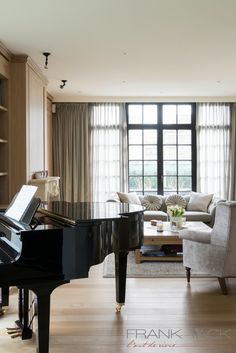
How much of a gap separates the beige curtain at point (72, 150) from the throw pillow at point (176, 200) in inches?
68.9

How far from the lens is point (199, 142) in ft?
26.6

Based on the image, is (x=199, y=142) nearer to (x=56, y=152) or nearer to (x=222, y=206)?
(x=56, y=152)

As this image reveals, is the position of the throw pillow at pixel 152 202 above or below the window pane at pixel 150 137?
below

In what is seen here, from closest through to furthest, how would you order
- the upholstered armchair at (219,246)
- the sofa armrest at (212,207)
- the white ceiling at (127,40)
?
the white ceiling at (127,40), the upholstered armchair at (219,246), the sofa armrest at (212,207)

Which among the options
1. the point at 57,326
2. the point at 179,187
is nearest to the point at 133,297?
the point at 57,326

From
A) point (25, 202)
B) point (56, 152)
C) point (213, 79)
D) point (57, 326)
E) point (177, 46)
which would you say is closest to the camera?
point (25, 202)

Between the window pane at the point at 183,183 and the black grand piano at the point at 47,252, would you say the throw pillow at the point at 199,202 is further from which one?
the black grand piano at the point at 47,252

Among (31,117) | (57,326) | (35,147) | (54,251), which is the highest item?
(31,117)

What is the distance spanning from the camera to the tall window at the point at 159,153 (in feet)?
26.9

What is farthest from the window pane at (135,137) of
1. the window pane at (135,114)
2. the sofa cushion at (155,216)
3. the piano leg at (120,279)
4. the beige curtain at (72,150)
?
the piano leg at (120,279)

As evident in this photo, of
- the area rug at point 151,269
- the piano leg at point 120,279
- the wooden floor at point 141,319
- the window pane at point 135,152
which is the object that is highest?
the window pane at point 135,152

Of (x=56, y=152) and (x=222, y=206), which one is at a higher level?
(x=56, y=152)

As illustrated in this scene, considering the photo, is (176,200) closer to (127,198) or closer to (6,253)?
(127,198)

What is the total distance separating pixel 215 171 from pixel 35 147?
4350 millimetres
